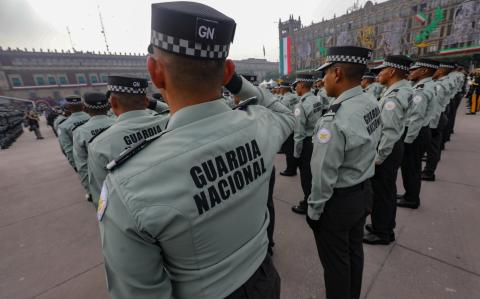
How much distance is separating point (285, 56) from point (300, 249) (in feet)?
221

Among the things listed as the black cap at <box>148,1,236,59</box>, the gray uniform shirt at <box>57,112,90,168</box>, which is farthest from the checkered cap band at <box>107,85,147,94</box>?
the gray uniform shirt at <box>57,112,90,168</box>

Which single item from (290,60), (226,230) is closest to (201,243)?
(226,230)

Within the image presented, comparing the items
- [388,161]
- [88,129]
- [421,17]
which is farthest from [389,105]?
[421,17]

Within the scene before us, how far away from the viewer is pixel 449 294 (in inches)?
87.0

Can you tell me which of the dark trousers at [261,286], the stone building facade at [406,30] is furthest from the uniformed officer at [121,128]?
the stone building facade at [406,30]

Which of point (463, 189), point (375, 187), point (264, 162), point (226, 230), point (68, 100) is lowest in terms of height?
point (463, 189)

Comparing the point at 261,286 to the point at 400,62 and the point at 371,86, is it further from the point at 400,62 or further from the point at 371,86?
the point at 371,86

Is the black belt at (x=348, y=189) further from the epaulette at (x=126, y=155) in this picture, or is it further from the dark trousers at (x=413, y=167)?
the dark trousers at (x=413, y=167)

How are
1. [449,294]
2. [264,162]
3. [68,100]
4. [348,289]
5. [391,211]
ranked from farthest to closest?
1. [68,100]
2. [391,211]
3. [449,294]
4. [348,289]
5. [264,162]

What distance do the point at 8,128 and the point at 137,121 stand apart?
670 inches

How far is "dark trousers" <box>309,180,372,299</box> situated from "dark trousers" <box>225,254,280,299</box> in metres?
0.88

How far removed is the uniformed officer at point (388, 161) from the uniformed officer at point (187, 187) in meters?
2.41

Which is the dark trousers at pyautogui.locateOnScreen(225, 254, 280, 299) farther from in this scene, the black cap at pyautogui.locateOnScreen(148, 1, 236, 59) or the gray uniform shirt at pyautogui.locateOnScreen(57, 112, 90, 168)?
the gray uniform shirt at pyautogui.locateOnScreen(57, 112, 90, 168)

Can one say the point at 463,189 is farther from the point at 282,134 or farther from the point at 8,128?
the point at 8,128
